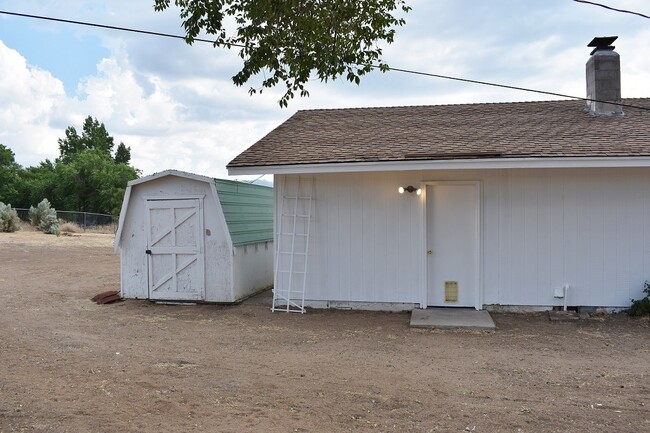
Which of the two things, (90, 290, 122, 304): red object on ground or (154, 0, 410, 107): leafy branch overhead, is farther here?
(90, 290, 122, 304): red object on ground

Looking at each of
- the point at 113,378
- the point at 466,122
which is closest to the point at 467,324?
the point at 466,122

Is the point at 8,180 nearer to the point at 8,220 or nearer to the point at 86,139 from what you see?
the point at 86,139

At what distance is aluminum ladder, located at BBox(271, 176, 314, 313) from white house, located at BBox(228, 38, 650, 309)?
1.0 inches

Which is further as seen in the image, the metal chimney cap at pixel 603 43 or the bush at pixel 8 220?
the bush at pixel 8 220

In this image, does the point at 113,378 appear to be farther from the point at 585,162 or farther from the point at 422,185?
the point at 585,162

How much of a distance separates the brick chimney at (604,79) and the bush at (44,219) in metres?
24.1

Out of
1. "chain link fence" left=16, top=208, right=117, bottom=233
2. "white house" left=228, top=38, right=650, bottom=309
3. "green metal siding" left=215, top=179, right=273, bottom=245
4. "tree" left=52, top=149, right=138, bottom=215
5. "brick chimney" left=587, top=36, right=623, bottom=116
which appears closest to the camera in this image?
"white house" left=228, top=38, right=650, bottom=309

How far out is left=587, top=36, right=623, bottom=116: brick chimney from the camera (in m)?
11.0

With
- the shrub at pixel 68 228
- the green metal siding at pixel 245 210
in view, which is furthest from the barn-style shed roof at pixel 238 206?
the shrub at pixel 68 228

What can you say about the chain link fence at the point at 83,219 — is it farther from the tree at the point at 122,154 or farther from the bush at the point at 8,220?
the tree at the point at 122,154

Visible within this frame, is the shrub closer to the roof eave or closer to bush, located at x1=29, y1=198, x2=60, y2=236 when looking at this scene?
bush, located at x1=29, y1=198, x2=60, y2=236

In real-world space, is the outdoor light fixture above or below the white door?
above

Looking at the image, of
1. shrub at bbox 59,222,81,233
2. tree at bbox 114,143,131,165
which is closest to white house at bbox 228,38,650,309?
shrub at bbox 59,222,81,233

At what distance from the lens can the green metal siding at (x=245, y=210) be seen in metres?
10.8
